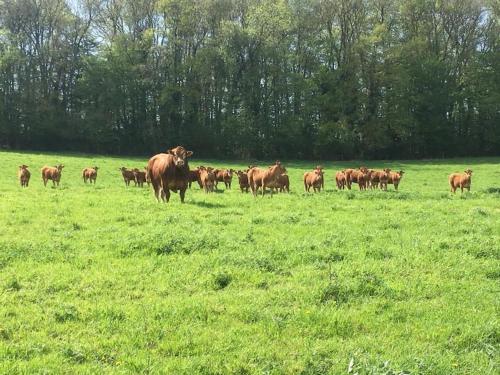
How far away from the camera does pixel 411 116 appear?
54781 mm

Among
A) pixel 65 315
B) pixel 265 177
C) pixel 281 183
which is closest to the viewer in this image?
pixel 65 315

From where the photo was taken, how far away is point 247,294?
22.3 ft

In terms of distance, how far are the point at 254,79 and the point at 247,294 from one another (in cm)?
4953

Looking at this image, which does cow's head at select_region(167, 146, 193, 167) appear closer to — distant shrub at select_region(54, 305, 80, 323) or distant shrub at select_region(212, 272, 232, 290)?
distant shrub at select_region(212, 272, 232, 290)

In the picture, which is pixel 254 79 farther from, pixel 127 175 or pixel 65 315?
pixel 65 315

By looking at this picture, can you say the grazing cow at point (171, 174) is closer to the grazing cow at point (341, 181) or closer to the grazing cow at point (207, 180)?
the grazing cow at point (207, 180)

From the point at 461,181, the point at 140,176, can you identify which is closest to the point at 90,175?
the point at 140,176

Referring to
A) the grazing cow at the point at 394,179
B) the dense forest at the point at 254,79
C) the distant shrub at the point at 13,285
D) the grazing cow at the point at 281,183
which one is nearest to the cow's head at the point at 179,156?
the grazing cow at the point at 281,183

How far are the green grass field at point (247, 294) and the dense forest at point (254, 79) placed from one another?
4342 cm

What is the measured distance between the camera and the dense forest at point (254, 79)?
177 feet

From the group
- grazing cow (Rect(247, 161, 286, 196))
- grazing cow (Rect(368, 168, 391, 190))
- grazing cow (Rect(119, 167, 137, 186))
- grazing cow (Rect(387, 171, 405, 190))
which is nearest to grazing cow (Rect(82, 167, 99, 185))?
grazing cow (Rect(119, 167, 137, 186))

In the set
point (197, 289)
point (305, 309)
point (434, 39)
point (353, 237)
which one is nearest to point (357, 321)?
point (305, 309)

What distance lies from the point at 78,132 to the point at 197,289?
5175 cm

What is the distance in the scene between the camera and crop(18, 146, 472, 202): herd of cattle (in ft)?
52.2
